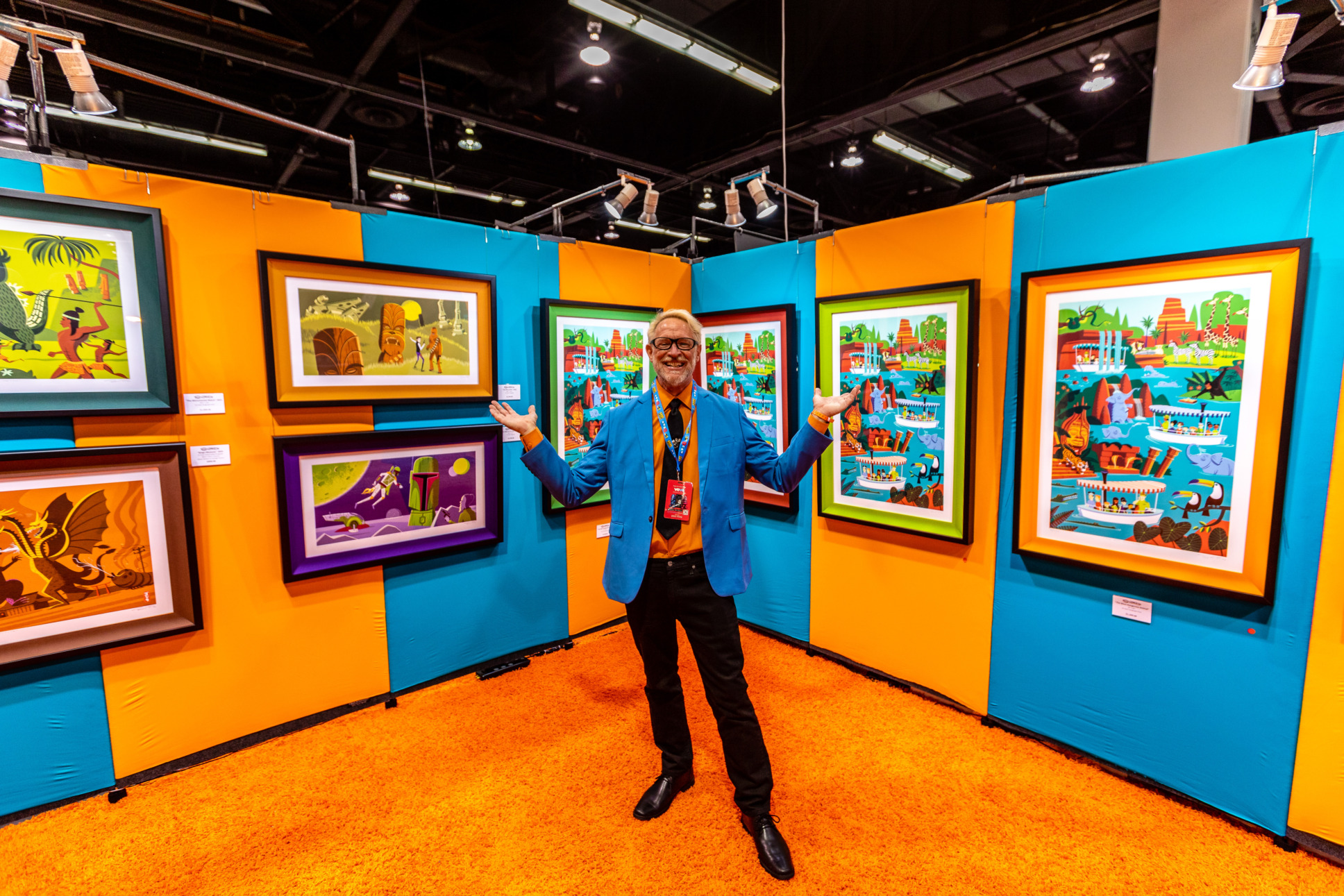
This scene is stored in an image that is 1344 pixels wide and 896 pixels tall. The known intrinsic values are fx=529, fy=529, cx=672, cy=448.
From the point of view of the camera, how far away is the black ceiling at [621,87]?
10.9ft

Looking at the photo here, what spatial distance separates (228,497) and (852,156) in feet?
20.7

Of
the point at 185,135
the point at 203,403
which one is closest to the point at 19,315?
the point at 203,403

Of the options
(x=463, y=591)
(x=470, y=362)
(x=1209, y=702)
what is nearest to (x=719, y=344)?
(x=470, y=362)

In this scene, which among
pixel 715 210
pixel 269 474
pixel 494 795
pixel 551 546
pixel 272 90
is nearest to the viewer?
pixel 494 795

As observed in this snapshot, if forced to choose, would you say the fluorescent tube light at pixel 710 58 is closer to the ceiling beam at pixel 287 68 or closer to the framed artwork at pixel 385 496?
the ceiling beam at pixel 287 68

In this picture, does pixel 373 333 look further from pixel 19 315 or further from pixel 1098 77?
pixel 1098 77

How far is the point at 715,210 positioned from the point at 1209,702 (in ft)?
26.5

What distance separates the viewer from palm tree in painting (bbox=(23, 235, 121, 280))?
1.98 m

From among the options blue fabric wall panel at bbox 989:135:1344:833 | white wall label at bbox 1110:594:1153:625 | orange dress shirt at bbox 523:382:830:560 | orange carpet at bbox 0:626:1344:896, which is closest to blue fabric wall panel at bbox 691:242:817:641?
orange carpet at bbox 0:626:1344:896

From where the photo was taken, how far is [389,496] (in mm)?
2826

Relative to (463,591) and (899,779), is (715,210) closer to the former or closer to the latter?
(463,591)

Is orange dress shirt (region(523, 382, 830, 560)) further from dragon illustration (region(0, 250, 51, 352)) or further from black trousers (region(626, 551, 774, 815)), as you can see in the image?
dragon illustration (region(0, 250, 51, 352))

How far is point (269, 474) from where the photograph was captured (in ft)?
8.32

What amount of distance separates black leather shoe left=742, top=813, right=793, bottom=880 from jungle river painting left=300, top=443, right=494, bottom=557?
211cm
